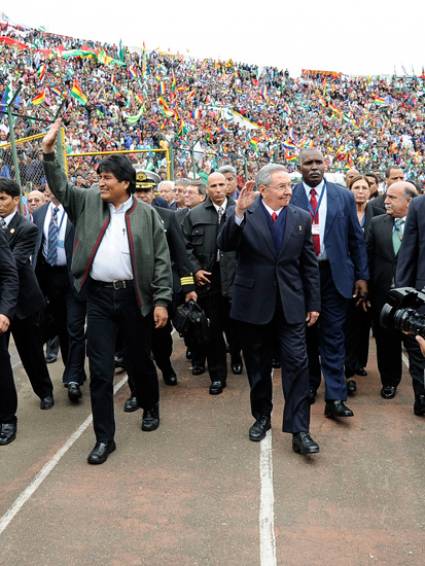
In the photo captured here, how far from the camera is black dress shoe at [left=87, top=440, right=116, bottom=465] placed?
419cm

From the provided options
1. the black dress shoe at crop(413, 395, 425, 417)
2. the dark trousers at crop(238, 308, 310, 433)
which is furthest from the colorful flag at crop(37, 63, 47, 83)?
the black dress shoe at crop(413, 395, 425, 417)

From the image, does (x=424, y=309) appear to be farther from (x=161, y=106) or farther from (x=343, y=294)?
(x=161, y=106)

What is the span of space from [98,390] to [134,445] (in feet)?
1.89

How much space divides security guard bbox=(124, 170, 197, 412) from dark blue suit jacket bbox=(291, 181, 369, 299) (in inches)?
41.1

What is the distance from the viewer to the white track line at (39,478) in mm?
3488

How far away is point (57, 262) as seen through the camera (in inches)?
230

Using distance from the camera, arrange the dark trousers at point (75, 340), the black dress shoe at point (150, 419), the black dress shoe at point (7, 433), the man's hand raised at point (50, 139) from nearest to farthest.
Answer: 1. the man's hand raised at point (50, 139)
2. the black dress shoe at point (7, 433)
3. the black dress shoe at point (150, 419)
4. the dark trousers at point (75, 340)

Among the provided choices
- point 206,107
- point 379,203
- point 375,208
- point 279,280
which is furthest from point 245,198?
point 206,107

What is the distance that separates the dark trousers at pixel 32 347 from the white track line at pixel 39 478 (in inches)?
24.1

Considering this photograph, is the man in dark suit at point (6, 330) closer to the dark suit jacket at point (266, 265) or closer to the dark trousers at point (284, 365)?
the dark suit jacket at point (266, 265)

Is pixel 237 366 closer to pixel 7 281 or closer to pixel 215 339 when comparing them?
pixel 215 339

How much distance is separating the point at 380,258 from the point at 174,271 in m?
1.91

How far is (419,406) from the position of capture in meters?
4.95

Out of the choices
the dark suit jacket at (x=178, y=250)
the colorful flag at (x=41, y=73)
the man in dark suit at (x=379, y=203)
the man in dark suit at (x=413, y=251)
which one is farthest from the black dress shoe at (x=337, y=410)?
the colorful flag at (x=41, y=73)
